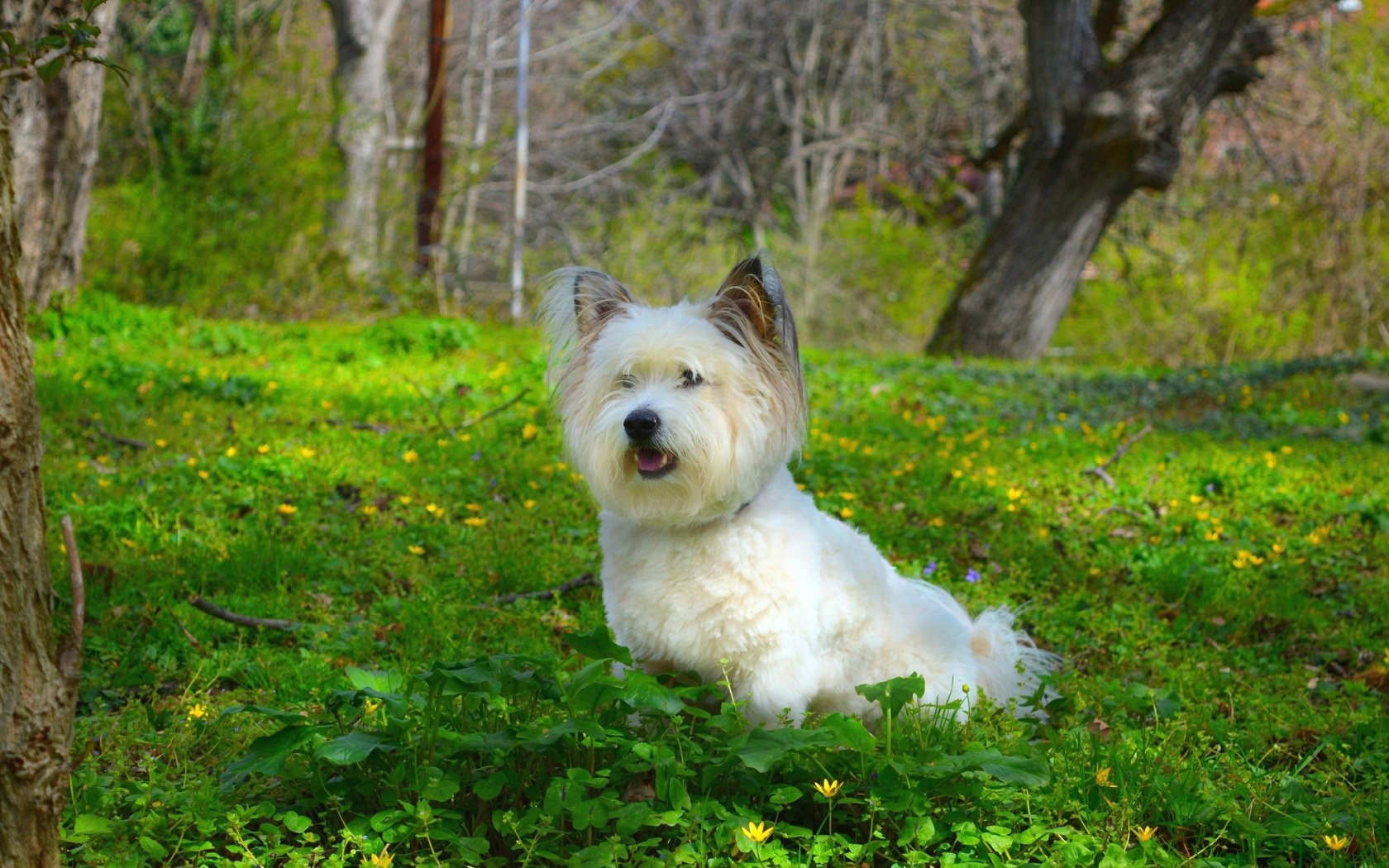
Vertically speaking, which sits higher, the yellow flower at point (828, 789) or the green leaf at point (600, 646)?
the green leaf at point (600, 646)

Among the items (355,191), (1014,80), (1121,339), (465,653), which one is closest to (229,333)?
(355,191)

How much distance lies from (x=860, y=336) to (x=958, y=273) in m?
1.81

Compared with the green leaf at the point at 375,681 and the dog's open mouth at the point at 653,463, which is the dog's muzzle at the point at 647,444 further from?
the green leaf at the point at 375,681

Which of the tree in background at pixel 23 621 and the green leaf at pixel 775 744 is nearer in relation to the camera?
the tree in background at pixel 23 621

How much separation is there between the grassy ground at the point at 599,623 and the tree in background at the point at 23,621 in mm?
228

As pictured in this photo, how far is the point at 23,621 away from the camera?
208 cm

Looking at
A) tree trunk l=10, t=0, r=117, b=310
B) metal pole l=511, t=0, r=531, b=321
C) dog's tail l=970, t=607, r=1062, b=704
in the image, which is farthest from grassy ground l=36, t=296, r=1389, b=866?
metal pole l=511, t=0, r=531, b=321

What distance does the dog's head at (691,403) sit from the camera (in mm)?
2980

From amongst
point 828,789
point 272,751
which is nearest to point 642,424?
point 828,789

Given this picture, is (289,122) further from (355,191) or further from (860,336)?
(860,336)

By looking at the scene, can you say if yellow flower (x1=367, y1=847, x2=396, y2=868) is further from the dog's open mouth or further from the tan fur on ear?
the tan fur on ear

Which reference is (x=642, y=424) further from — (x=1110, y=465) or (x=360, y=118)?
(x=360, y=118)

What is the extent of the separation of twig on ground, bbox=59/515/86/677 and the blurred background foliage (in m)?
4.38

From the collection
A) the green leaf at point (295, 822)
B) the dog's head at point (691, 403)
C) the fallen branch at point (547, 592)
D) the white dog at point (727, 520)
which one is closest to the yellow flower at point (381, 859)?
the green leaf at point (295, 822)
